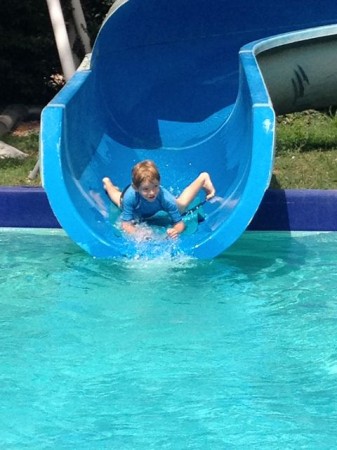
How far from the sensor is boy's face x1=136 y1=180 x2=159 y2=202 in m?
5.07

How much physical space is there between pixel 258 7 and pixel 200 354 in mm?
4396

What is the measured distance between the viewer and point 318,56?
23.1ft

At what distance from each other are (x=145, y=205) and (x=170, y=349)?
1.58 meters

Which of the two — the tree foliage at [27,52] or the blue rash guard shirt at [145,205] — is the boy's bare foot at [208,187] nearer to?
the blue rash guard shirt at [145,205]

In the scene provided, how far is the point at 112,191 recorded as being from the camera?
560 centimetres

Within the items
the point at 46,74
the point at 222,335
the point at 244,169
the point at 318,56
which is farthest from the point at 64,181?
the point at 46,74

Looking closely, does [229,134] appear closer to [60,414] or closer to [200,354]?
[200,354]

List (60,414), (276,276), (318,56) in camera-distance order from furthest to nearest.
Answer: (318,56)
(276,276)
(60,414)

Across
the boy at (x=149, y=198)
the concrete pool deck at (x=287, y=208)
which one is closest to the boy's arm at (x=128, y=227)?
the boy at (x=149, y=198)

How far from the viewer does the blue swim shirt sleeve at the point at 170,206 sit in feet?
17.2

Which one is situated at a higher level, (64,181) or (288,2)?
(288,2)

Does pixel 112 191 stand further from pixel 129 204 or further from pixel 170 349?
pixel 170 349

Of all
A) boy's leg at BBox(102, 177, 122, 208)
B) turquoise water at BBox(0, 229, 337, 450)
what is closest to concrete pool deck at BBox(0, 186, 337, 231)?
turquoise water at BBox(0, 229, 337, 450)

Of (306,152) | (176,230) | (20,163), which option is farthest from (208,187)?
(20,163)
